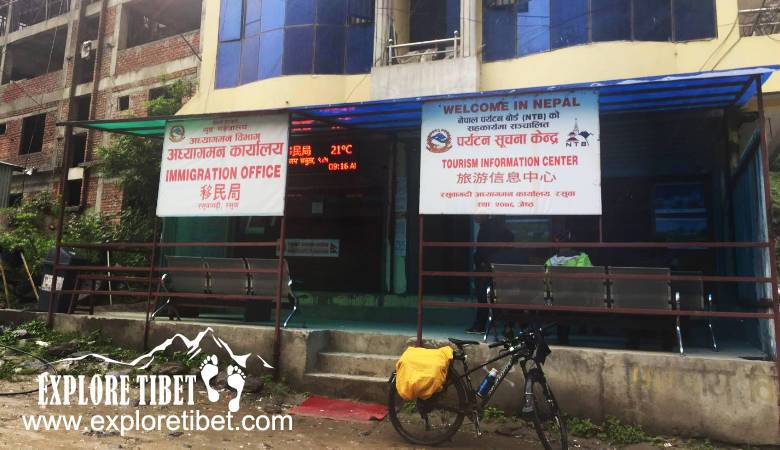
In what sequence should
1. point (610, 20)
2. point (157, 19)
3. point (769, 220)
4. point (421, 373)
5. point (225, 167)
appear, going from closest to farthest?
point (421, 373), point (769, 220), point (225, 167), point (610, 20), point (157, 19)

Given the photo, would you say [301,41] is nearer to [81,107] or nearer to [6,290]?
[6,290]

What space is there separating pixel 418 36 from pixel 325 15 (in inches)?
85.1

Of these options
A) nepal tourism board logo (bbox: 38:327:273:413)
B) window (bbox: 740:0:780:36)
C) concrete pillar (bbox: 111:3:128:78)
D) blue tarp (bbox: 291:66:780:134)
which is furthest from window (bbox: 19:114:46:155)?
window (bbox: 740:0:780:36)

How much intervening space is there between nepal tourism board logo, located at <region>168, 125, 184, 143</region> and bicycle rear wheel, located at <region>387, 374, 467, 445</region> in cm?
465

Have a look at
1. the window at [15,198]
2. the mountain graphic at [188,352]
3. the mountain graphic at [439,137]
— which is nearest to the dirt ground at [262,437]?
the mountain graphic at [188,352]

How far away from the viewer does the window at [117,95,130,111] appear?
18.8 meters

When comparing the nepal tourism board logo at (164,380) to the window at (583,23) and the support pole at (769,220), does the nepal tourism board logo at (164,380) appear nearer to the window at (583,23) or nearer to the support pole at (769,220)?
the support pole at (769,220)

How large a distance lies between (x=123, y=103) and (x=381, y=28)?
12852 millimetres

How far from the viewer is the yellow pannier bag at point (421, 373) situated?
4.46 m

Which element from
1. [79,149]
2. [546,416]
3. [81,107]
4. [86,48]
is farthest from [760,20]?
[79,149]

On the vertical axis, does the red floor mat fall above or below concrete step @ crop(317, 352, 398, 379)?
below

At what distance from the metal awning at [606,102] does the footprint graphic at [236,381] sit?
3.32 m

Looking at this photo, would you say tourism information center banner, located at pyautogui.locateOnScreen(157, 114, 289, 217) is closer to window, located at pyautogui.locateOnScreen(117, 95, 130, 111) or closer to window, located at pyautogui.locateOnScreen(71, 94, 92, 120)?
window, located at pyautogui.locateOnScreen(117, 95, 130, 111)

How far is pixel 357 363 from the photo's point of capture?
603 centimetres
